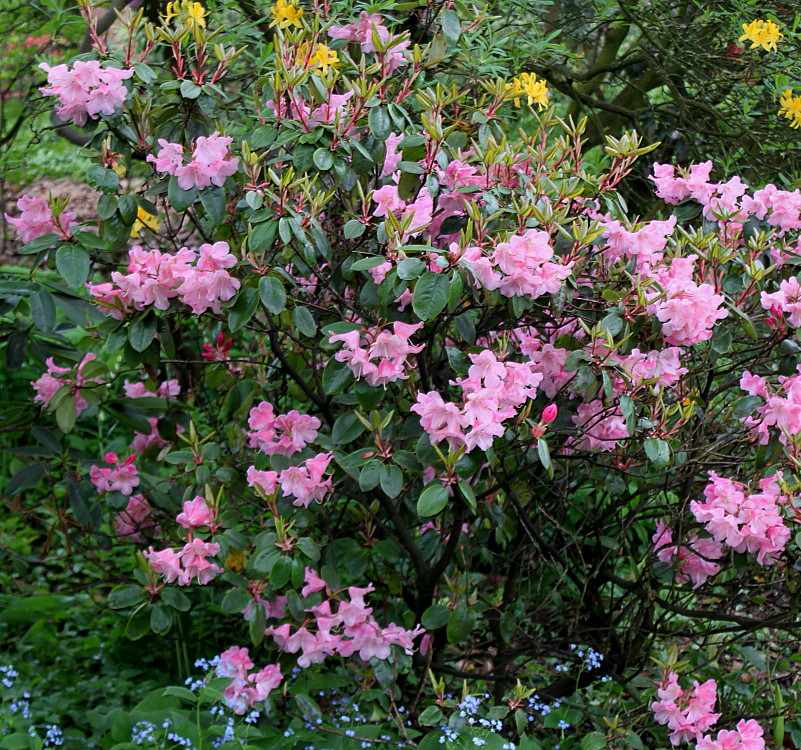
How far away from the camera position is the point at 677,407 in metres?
1.82

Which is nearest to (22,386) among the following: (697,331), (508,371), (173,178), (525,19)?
(173,178)

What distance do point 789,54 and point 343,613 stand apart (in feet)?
6.20

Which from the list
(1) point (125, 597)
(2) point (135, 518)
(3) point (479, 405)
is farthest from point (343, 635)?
(2) point (135, 518)

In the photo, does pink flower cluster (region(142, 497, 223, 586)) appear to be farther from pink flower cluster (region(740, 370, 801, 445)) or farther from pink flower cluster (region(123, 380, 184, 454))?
pink flower cluster (region(740, 370, 801, 445))

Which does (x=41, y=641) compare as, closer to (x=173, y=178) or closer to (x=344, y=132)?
(x=173, y=178)

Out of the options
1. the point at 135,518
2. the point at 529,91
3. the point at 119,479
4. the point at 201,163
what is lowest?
the point at 135,518

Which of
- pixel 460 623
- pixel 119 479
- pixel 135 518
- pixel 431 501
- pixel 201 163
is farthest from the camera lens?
pixel 135 518

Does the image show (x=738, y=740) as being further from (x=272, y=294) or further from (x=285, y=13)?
(x=285, y=13)

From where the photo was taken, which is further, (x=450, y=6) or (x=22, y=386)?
(x=22, y=386)

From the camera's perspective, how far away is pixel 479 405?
5.40 ft

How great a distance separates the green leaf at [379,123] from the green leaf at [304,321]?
384 millimetres

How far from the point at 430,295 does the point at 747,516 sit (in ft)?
2.57

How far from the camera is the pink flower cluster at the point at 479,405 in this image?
64.6 inches

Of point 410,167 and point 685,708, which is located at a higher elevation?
point 410,167
